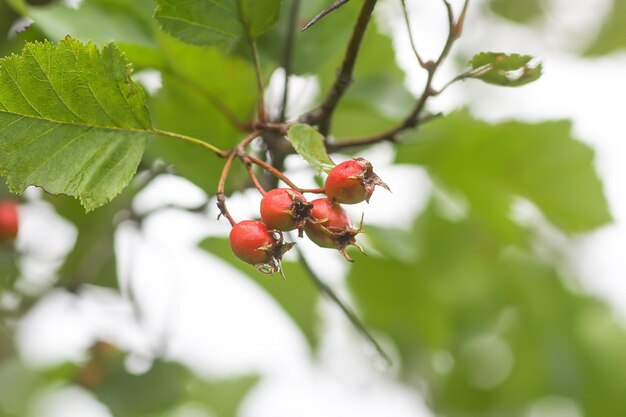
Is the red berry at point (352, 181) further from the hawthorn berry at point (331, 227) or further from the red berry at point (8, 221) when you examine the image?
the red berry at point (8, 221)

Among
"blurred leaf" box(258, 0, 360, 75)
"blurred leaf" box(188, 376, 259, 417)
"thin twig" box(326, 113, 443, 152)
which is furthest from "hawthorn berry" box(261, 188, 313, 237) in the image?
"blurred leaf" box(188, 376, 259, 417)

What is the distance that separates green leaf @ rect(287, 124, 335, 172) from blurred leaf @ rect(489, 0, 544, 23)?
194 cm

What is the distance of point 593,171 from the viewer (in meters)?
1.54

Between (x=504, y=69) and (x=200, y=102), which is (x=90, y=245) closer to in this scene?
(x=200, y=102)

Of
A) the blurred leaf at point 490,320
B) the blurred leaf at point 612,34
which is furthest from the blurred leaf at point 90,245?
the blurred leaf at point 612,34

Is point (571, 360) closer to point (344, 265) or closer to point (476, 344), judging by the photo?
point (476, 344)

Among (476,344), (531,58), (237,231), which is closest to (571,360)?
(476,344)

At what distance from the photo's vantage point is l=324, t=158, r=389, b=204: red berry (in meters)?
0.74

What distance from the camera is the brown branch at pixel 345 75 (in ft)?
2.52

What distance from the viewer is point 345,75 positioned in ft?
2.84

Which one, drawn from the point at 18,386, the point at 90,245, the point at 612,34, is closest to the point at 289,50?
the point at 90,245

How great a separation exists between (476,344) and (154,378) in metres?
0.72

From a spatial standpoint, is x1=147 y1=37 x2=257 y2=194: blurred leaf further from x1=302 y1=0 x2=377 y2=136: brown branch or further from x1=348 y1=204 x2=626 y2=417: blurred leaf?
x1=348 y1=204 x2=626 y2=417: blurred leaf

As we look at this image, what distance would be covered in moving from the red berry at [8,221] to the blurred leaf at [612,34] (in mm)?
1877
